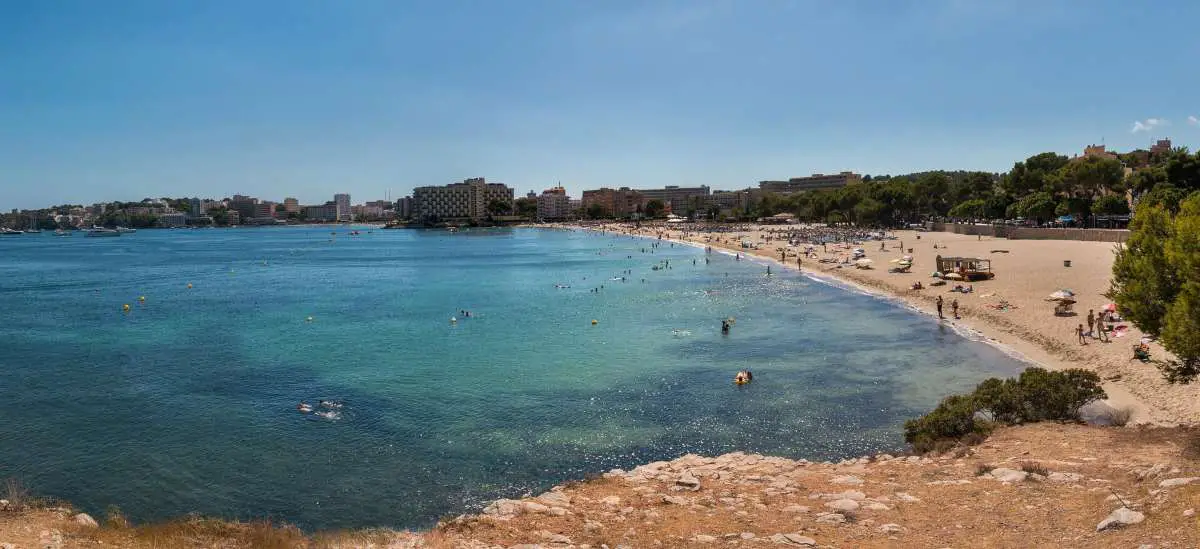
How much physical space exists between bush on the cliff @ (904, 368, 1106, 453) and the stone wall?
152 feet

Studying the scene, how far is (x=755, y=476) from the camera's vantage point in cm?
1515

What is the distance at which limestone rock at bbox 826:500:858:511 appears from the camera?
12.2 meters

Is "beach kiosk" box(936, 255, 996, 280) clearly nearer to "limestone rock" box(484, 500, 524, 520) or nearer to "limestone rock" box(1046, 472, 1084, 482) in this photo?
"limestone rock" box(1046, 472, 1084, 482)

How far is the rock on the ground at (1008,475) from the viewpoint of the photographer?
1267 centimetres

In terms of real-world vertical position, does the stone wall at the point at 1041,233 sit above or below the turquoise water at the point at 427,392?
above

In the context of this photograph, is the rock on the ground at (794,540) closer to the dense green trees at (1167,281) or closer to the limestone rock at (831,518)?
the limestone rock at (831,518)

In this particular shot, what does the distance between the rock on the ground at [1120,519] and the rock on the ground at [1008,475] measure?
2557 mm

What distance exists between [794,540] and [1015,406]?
980 centimetres

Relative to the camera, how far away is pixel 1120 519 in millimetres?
9875

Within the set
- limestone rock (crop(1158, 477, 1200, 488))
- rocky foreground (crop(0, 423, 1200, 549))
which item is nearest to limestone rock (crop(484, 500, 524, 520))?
rocky foreground (crop(0, 423, 1200, 549))

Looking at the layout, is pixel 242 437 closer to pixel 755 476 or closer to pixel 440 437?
pixel 440 437

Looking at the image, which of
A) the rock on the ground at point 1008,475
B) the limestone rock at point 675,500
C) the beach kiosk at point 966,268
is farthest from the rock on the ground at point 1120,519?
the beach kiosk at point 966,268

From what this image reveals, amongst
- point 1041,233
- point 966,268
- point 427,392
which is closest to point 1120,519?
point 427,392

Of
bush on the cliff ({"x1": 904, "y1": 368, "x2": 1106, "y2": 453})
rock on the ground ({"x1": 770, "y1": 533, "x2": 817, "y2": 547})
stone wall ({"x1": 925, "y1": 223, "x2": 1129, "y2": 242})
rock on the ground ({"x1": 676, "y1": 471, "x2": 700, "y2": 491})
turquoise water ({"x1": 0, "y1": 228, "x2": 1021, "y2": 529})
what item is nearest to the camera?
rock on the ground ({"x1": 770, "y1": 533, "x2": 817, "y2": 547})
